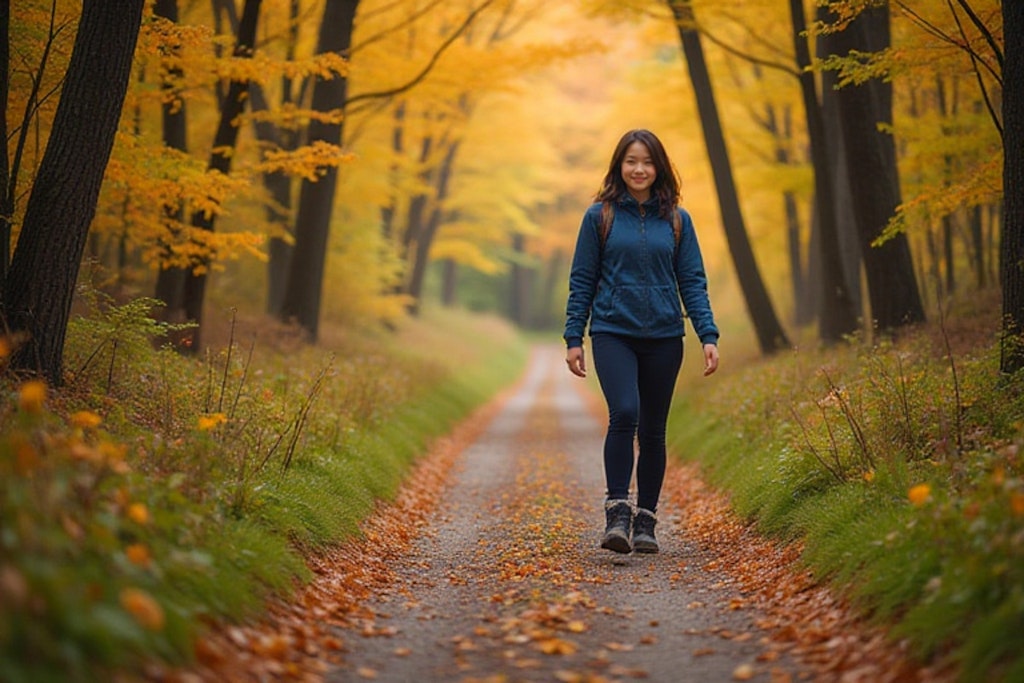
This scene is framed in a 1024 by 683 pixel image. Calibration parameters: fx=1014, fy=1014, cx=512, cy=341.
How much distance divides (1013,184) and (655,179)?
7.70ft

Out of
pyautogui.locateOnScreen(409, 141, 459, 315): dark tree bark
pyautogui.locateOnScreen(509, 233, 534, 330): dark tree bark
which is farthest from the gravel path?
pyautogui.locateOnScreen(509, 233, 534, 330): dark tree bark

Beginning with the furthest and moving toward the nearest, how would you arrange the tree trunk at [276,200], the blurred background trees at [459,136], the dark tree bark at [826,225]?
1. the tree trunk at [276,200]
2. the dark tree bark at [826,225]
3. the blurred background trees at [459,136]

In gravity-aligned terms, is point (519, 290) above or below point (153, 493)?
above

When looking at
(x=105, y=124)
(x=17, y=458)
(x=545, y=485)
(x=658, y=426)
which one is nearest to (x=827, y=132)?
(x=545, y=485)

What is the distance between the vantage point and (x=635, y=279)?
6.13 m

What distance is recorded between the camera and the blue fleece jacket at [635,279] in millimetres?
6094

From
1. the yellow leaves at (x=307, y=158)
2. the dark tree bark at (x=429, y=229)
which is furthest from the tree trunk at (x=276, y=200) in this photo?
the dark tree bark at (x=429, y=229)

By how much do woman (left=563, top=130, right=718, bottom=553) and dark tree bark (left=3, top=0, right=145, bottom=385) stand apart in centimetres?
319

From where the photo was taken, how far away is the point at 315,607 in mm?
5016

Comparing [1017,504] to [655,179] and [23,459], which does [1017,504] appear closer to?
[655,179]

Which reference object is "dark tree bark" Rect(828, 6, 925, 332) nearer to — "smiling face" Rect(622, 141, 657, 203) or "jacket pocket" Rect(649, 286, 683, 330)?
"smiling face" Rect(622, 141, 657, 203)

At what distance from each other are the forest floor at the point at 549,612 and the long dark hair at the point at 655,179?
220cm

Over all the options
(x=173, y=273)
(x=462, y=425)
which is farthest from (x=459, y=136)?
(x=173, y=273)

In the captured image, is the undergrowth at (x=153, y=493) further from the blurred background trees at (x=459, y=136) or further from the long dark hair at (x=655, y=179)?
the long dark hair at (x=655, y=179)
